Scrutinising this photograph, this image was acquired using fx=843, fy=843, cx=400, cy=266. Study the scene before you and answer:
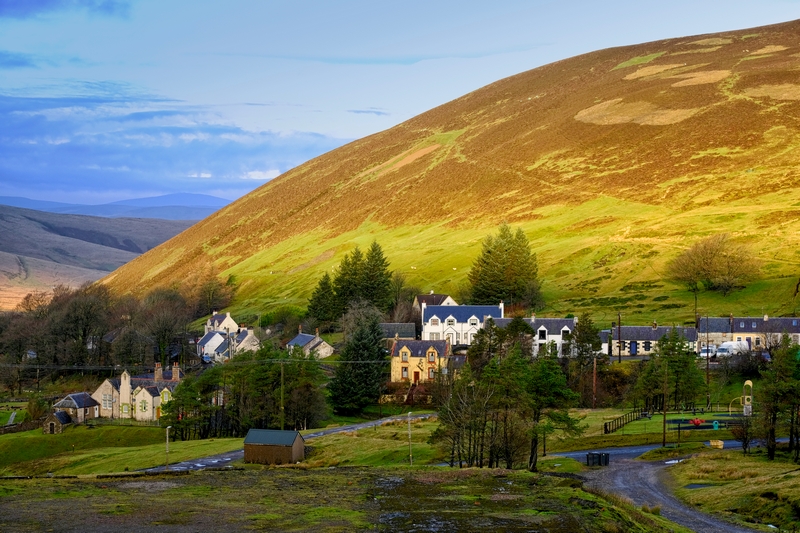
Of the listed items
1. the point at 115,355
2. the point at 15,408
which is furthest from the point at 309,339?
the point at 15,408

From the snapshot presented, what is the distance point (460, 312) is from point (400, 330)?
918 cm

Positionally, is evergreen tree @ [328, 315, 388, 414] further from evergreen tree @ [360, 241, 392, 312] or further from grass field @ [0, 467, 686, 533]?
grass field @ [0, 467, 686, 533]

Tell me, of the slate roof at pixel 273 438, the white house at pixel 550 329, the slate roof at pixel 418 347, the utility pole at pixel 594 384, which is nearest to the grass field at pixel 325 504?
the slate roof at pixel 273 438

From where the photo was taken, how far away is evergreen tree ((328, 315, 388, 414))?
323 ft

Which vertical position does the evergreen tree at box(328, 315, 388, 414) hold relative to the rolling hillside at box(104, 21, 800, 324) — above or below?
below

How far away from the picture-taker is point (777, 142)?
18188 centimetres

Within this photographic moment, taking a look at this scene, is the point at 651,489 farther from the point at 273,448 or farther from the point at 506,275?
the point at 506,275

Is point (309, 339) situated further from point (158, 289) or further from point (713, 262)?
point (158, 289)

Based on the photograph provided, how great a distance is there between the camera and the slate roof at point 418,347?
106625 millimetres

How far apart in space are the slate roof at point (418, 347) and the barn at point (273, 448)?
38.3 metres

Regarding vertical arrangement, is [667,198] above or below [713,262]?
A: above

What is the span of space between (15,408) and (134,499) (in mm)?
77338

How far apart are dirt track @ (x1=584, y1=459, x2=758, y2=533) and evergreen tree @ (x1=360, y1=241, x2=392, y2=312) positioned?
8307 cm

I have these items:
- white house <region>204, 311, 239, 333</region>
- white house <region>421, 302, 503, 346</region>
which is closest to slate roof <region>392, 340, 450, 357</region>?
white house <region>421, 302, 503, 346</region>
